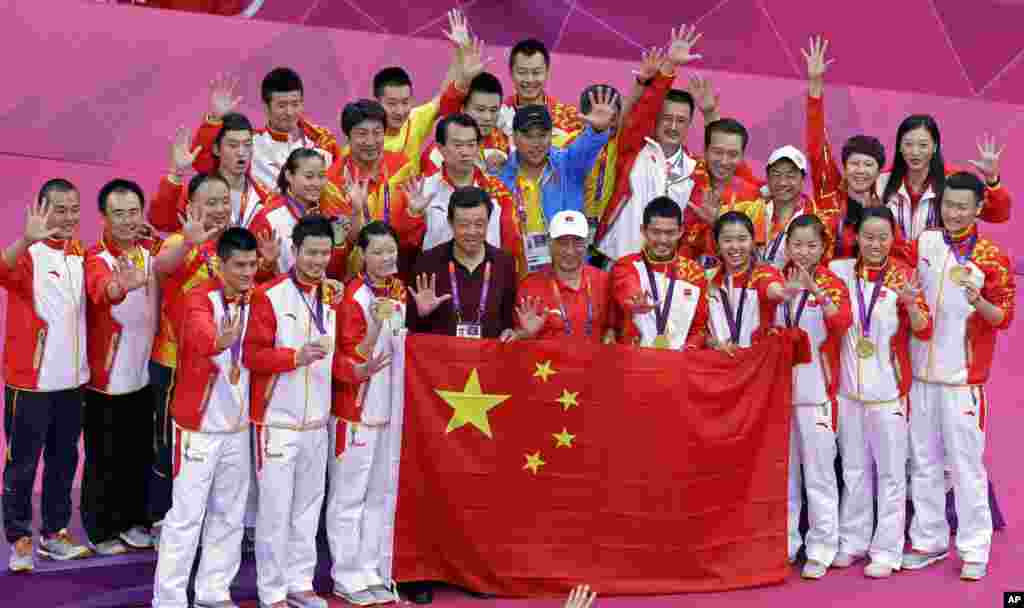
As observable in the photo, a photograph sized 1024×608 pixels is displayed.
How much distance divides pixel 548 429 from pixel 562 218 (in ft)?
3.17

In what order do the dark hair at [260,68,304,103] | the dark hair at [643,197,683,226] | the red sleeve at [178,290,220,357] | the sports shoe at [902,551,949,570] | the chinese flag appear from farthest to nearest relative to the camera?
1. the dark hair at [260,68,304,103]
2. the sports shoe at [902,551,949,570]
3. the dark hair at [643,197,683,226]
4. the chinese flag
5. the red sleeve at [178,290,220,357]

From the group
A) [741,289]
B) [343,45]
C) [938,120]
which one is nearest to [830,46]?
[938,120]

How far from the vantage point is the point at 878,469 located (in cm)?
759

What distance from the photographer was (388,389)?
7148mm

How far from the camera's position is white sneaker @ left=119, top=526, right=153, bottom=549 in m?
7.33

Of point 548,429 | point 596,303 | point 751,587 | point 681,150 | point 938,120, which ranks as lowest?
point 751,587

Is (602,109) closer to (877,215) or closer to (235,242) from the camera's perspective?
(877,215)

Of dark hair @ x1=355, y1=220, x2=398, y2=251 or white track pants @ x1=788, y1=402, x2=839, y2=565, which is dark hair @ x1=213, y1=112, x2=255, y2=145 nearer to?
dark hair @ x1=355, y1=220, x2=398, y2=251

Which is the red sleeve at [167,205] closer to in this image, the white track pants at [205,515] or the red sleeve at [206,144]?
the red sleeve at [206,144]

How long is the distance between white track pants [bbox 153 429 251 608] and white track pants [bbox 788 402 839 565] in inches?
103

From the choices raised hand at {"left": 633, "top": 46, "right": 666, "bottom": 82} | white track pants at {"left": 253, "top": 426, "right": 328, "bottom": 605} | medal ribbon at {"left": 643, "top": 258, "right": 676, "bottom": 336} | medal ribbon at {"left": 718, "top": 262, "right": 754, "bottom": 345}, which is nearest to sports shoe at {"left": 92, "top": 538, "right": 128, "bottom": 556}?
white track pants at {"left": 253, "top": 426, "right": 328, "bottom": 605}

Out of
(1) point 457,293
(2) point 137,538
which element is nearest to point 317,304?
(1) point 457,293

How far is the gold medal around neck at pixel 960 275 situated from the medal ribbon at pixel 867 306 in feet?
1.04

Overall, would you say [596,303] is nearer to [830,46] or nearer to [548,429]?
[548,429]
